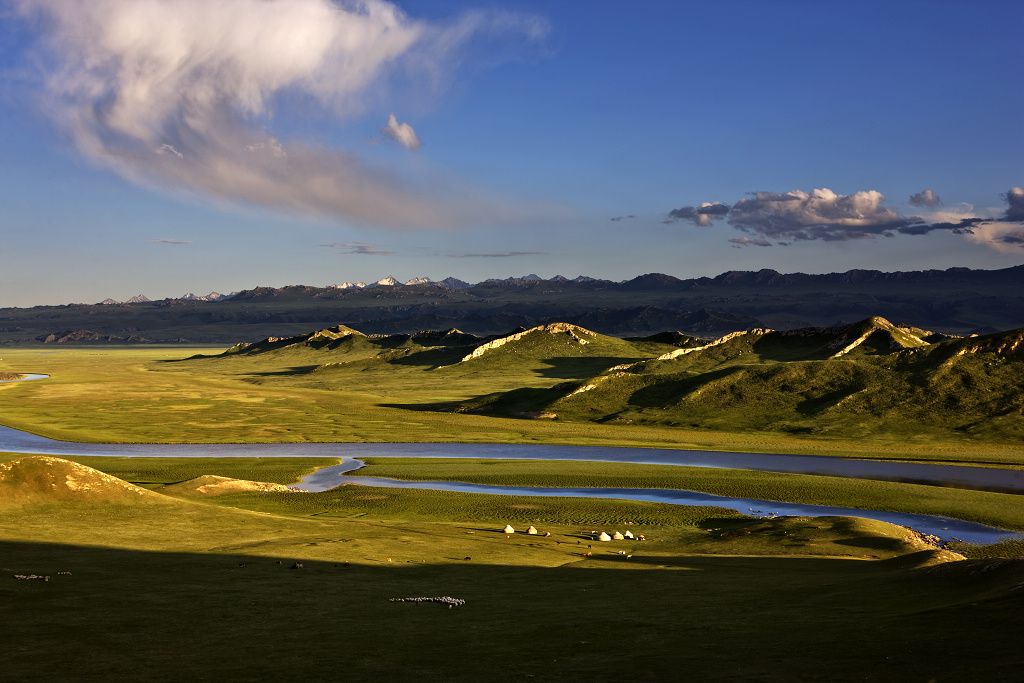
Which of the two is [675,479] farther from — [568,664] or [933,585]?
[568,664]

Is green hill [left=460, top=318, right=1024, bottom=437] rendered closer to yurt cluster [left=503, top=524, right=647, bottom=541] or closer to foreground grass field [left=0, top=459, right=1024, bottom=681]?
yurt cluster [left=503, top=524, right=647, bottom=541]

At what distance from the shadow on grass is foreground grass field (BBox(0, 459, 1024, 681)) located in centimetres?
9

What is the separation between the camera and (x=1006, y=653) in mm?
16734

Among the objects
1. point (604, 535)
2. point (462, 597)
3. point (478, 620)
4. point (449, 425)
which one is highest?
point (478, 620)

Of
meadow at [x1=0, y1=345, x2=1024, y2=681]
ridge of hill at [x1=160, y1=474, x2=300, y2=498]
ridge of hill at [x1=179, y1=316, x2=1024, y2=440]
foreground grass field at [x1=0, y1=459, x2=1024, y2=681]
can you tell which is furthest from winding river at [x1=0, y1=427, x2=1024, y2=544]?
ridge of hill at [x1=179, y1=316, x2=1024, y2=440]

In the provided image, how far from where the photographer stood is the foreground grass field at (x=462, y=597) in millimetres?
18766

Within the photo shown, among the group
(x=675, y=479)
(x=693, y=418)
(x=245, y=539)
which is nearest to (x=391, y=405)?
(x=693, y=418)

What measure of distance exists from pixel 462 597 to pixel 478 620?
3833mm

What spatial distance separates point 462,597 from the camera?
28797mm

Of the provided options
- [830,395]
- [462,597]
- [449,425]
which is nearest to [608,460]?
[449,425]

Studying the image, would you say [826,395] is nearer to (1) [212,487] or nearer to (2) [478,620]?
(1) [212,487]

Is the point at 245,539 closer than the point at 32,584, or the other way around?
the point at 32,584

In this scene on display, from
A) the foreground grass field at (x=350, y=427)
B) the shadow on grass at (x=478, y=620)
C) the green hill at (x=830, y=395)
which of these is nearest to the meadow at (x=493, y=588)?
the shadow on grass at (x=478, y=620)

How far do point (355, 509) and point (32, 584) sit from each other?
3194cm
